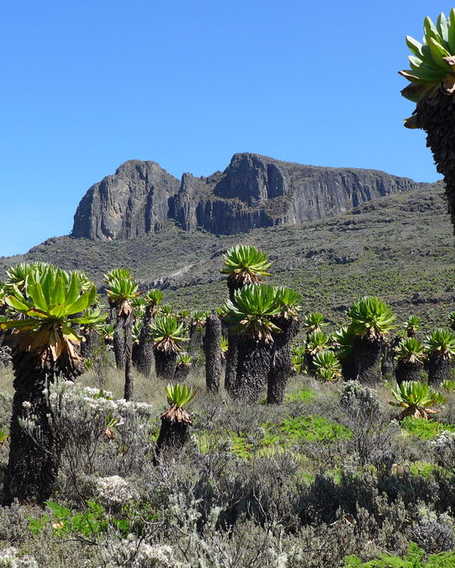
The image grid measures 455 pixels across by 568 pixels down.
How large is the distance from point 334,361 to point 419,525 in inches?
648

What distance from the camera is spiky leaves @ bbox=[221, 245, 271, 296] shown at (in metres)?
13.7

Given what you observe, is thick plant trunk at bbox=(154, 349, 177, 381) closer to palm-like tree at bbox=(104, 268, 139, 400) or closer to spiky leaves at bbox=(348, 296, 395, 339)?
palm-like tree at bbox=(104, 268, 139, 400)

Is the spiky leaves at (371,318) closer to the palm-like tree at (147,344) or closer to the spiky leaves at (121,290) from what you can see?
the spiky leaves at (121,290)

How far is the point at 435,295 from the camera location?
45.8 m

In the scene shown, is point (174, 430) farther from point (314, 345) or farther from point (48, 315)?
point (314, 345)

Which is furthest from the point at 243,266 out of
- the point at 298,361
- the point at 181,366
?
the point at 298,361

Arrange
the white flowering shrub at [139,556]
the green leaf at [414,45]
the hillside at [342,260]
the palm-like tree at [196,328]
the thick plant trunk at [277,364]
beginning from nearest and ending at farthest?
1. the white flowering shrub at [139,556]
2. the green leaf at [414,45]
3. the thick plant trunk at [277,364]
4. the palm-like tree at [196,328]
5. the hillside at [342,260]

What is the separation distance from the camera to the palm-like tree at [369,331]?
14.2 meters

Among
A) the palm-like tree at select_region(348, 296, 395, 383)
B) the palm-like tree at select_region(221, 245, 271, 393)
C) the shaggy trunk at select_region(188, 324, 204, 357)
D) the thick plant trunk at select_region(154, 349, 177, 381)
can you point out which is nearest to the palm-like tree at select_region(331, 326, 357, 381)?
the palm-like tree at select_region(348, 296, 395, 383)

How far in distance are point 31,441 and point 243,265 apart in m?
8.79

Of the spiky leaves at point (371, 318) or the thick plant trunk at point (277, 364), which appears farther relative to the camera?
the spiky leaves at point (371, 318)

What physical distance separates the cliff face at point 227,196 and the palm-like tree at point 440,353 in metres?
140

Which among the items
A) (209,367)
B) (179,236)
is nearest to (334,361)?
(209,367)

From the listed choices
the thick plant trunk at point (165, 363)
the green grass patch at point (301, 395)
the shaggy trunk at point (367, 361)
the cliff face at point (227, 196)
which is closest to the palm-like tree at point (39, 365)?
the green grass patch at point (301, 395)
